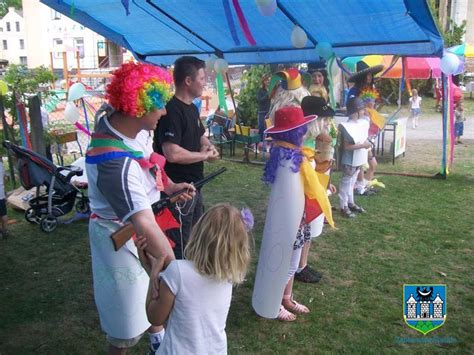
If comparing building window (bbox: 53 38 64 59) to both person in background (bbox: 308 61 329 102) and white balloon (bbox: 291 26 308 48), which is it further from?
white balloon (bbox: 291 26 308 48)

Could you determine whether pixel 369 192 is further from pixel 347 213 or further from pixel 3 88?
pixel 3 88

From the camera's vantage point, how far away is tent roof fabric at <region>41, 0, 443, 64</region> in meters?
4.40

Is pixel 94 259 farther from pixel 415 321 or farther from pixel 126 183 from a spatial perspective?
pixel 415 321

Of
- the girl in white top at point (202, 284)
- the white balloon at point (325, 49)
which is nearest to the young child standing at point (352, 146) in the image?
the white balloon at point (325, 49)

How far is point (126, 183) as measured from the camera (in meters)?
1.91

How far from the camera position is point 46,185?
5.48 metres

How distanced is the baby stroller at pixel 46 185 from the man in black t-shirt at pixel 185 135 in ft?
9.20

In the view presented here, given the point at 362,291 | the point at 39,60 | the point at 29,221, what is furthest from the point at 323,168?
the point at 39,60

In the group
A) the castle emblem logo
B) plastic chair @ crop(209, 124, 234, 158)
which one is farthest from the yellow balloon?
the castle emblem logo

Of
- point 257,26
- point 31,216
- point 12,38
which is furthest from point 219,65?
point 12,38

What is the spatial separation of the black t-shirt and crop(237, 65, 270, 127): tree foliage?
7.83 metres

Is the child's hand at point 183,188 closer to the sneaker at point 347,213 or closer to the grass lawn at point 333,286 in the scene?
the grass lawn at point 333,286

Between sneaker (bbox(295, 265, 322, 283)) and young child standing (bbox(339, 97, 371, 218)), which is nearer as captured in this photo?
sneaker (bbox(295, 265, 322, 283))

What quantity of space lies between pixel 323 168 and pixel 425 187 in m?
4.13
